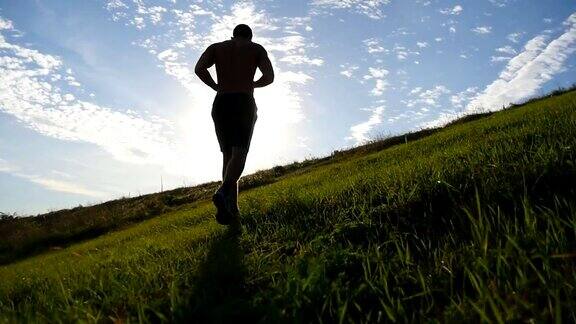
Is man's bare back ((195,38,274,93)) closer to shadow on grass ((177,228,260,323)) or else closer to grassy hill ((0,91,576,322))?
grassy hill ((0,91,576,322))

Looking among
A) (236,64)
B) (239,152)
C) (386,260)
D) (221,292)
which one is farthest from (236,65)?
(386,260)

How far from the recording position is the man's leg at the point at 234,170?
626 centimetres

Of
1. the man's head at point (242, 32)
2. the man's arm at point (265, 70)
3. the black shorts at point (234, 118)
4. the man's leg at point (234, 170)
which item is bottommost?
the man's leg at point (234, 170)

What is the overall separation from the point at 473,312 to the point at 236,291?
5.18ft

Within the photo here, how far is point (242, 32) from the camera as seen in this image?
719cm

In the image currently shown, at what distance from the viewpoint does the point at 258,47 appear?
7.18 m

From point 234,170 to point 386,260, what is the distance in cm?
367

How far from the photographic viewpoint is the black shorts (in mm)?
6613

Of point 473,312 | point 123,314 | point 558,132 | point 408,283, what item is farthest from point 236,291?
point 558,132

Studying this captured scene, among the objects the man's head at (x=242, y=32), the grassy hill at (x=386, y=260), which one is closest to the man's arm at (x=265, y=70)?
the man's head at (x=242, y=32)

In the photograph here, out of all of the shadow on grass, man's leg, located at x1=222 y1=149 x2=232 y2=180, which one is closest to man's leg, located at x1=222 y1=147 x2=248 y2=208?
man's leg, located at x1=222 y1=149 x2=232 y2=180

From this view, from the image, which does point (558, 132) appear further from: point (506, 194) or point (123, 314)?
point (123, 314)

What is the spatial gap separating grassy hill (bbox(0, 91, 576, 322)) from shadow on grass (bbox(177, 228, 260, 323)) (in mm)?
11

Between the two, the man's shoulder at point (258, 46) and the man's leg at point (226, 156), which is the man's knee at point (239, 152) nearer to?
the man's leg at point (226, 156)
